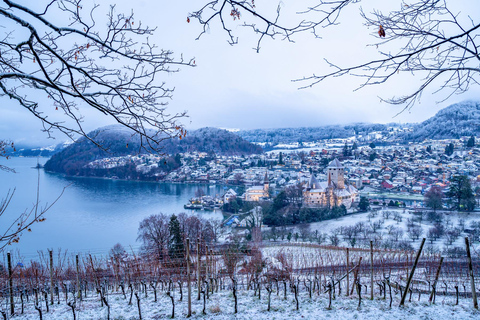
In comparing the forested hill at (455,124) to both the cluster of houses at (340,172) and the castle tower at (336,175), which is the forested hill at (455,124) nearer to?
the cluster of houses at (340,172)

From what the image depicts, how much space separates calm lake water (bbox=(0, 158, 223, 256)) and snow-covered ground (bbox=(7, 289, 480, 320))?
22.0ft

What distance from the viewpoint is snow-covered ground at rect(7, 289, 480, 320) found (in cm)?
284

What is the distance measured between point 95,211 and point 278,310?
2181 cm

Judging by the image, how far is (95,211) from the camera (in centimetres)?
2178

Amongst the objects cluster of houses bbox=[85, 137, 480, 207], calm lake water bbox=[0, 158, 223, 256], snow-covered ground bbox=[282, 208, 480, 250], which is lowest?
snow-covered ground bbox=[282, 208, 480, 250]

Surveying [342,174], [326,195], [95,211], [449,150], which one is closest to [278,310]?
[95,211]

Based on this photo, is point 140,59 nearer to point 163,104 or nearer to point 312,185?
point 163,104

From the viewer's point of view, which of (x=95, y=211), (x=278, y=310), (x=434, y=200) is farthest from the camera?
(x=95, y=211)

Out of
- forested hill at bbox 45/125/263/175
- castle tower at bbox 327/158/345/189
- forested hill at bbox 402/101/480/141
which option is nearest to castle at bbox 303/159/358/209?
castle tower at bbox 327/158/345/189

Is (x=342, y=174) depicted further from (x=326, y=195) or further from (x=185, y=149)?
(x=185, y=149)

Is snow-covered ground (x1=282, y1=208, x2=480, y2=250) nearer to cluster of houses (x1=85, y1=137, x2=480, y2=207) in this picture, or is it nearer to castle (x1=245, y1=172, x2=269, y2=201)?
cluster of houses (x1=85, y1=137, x2=480, y2=207)

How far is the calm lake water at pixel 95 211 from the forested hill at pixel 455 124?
42.5 metres

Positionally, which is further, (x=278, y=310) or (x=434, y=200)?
(x=434, y=200)

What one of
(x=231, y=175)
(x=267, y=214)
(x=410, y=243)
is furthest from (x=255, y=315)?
(x=231, y=175)
